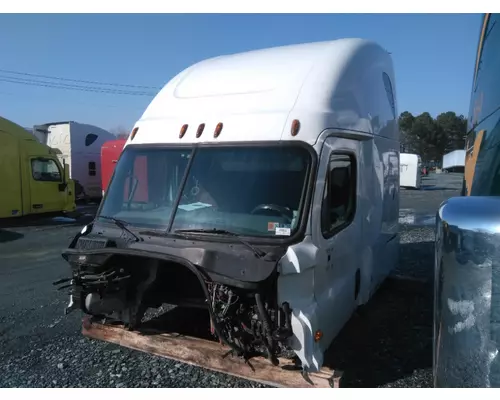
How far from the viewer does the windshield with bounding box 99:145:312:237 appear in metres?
3.67

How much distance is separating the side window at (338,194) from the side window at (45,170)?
13.1m

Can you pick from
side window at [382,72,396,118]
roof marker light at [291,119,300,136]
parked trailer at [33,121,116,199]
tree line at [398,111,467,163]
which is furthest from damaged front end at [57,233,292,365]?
tree line at [398,111,467,163]

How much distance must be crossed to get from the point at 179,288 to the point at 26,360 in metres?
1.63

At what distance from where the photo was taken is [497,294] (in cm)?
210

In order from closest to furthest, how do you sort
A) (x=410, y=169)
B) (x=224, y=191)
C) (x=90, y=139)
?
1. (x=224, y=191)
2. (x=90, y=139)
3. (x=410, y=169)

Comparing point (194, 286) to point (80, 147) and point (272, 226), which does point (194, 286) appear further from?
point (80, 147)

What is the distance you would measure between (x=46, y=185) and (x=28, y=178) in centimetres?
67

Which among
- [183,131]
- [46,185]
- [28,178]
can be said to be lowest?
[46,185]

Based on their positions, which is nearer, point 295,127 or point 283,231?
point 283,231

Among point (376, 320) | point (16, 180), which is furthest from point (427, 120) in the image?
point (376, 320)

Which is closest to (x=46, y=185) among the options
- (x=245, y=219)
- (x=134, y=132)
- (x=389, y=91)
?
(x=134, y=132)

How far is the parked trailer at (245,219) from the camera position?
3.39m

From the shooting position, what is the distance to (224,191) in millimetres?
3883

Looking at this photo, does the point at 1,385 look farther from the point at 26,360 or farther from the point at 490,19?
the point at 490,19
